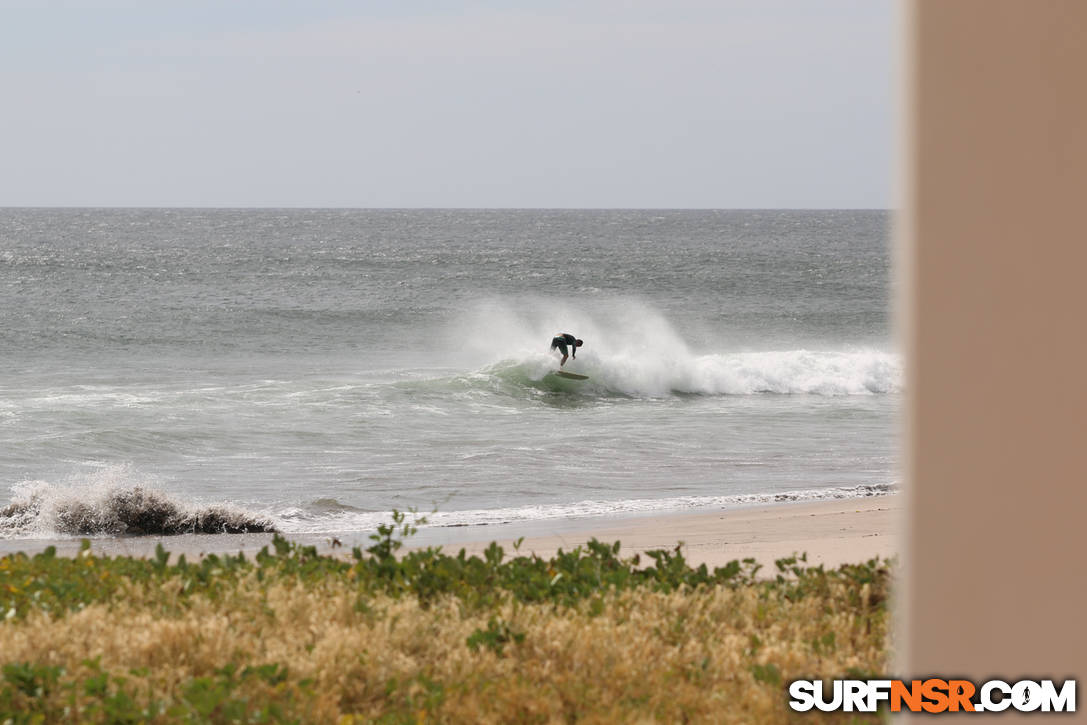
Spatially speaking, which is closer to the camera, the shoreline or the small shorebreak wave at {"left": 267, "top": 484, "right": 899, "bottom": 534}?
the shoreline

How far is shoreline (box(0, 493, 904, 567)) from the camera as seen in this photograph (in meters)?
8.25

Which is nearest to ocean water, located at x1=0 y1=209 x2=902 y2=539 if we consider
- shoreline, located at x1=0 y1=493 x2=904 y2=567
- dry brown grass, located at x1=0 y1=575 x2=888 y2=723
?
shoreline, located at x1=0 y1=493 x2=904 y2=567

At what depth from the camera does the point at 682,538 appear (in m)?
8.95

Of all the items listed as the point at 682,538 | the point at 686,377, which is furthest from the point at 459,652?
the point at 686,377

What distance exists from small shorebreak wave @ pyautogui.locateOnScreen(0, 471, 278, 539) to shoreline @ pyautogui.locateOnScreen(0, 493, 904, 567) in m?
0.22

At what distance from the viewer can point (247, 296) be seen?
131ft

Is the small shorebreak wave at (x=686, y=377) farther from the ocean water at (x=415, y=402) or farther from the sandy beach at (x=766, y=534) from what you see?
the sandy beach at (x=766, y=534)

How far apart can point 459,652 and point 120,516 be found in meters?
6.52

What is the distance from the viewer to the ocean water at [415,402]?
444 inches

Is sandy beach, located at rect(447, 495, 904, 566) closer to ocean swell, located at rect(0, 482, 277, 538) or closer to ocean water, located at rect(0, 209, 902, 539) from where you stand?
ocean water, located at rect(0, 209, 902, 539)

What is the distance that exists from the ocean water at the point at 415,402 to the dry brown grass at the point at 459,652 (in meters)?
5.21

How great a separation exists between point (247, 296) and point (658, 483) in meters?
30.0

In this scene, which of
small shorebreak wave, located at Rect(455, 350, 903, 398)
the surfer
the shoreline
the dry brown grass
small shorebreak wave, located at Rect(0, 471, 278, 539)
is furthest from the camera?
small shorebreak wave, located at Rect(455, 350, 903, 398)

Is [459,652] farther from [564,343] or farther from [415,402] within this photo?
[564,343]
